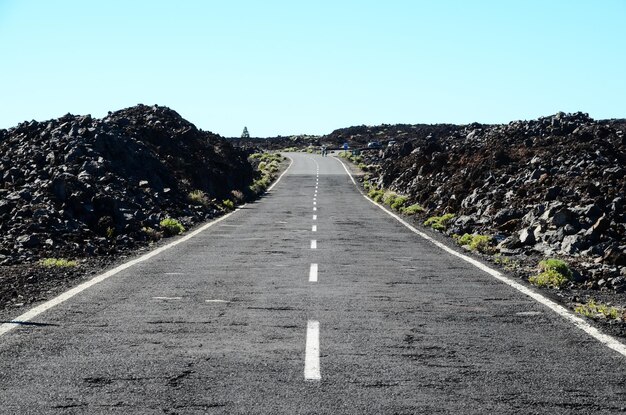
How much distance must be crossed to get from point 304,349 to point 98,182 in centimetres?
1915

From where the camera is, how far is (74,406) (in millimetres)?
5168

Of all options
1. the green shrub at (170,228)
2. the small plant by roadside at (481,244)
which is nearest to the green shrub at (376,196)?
the green shrub at (170,228)

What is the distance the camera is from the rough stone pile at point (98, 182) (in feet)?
56.3

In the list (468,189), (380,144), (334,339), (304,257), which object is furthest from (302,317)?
(380,144)

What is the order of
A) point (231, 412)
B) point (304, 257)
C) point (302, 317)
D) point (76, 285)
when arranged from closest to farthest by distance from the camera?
point (231, 412), point (302, 317), point (76, 285), point (304, 257)

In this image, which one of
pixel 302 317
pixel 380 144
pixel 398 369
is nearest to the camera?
pixel 398 369

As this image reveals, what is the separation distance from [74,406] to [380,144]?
115m

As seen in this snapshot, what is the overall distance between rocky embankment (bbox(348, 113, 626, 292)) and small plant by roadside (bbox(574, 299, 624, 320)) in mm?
1893

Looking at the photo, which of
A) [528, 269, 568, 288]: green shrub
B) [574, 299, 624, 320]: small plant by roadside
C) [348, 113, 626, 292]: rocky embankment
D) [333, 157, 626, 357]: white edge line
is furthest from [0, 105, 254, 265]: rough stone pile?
[574, 299, 624, 320]: small plant by roadside

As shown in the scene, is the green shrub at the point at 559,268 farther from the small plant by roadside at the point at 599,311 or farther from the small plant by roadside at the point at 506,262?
the small plant by roadside at the point at 599,311

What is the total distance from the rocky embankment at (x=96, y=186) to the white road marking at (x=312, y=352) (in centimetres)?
448

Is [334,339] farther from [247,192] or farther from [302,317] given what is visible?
[247,192]

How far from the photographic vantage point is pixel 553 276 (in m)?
11.7

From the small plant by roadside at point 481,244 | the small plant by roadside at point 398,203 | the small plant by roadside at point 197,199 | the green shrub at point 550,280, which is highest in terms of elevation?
the green shrub at point 550,280
